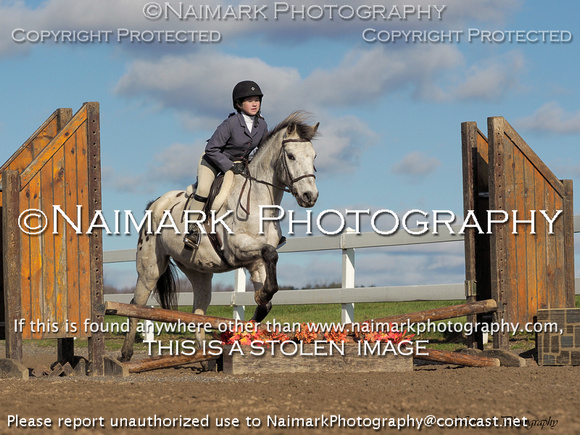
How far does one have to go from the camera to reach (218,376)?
589cm

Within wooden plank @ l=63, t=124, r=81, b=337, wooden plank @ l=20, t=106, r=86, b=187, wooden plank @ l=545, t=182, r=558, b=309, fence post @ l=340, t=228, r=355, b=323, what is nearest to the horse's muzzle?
wooden plank @ l=63, t=124, r=81, b=337

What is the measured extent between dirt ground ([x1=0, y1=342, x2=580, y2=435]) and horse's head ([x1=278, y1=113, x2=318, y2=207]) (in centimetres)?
149

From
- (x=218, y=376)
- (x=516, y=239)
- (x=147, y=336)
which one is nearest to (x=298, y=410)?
(x=218, y=376)

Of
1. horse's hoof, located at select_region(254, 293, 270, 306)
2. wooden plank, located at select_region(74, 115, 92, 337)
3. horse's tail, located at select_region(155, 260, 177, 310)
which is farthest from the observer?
horse's tail, located at select_region(155, 260, 177, 310)

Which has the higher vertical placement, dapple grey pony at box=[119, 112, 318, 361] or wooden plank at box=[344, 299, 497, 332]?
dapple grey pony at box=[119, 112, 318, 361]

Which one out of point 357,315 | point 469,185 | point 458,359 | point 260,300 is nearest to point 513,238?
point 469,185

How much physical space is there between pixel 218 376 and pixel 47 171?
2.39m

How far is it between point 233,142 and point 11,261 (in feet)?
7.42

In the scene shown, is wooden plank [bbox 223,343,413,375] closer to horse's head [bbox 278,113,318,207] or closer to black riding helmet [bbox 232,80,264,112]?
horse's head [bbox 278,113,318,207]

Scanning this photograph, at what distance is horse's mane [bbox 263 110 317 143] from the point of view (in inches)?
262

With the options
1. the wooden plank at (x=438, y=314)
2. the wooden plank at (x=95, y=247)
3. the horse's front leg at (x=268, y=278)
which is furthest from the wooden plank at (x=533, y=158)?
the wooden plank at (x=95, y=247)

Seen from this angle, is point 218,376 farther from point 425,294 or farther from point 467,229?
point 425,294

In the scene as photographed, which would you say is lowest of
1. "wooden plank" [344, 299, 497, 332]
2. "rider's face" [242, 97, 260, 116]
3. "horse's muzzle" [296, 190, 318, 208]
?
"wooden plank" [344, 299, 497, 332]

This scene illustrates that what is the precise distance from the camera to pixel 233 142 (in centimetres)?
725
